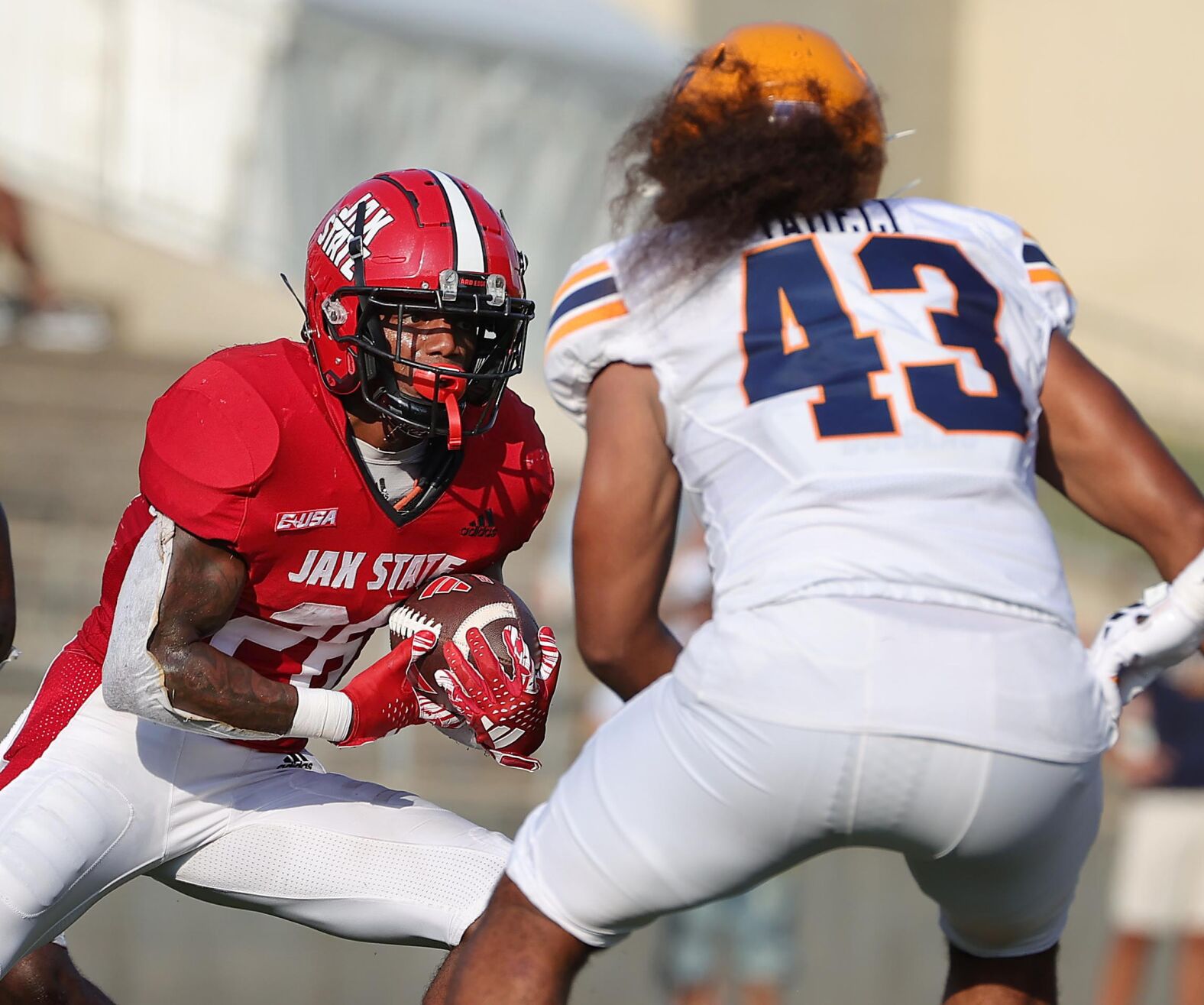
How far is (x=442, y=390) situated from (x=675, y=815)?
1.18m

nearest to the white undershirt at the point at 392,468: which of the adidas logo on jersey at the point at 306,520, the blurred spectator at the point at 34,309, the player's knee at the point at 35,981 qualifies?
the adidas logo on jersey at the point at 306,520

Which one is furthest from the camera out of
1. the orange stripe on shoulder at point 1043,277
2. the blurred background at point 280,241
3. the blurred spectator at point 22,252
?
the blurred spectator at point 22,252

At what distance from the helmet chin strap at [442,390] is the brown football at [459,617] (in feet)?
0.97

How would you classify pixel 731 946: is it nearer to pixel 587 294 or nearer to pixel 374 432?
pixel 374 432

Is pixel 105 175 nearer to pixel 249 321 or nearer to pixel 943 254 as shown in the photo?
pixel 249 321

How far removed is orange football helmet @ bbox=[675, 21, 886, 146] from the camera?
8.41ft

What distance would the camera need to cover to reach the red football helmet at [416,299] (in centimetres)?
317

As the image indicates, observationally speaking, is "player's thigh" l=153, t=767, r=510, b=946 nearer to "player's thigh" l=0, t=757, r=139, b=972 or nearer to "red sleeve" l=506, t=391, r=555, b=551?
"player's thigh" l=0, t=757, r=139, b=972

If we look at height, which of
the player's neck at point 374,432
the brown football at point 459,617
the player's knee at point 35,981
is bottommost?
the player's knee at point 35,981

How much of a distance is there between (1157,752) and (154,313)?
8914 mm

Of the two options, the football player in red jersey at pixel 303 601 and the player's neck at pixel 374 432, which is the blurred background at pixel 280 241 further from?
the player's neck at pixel 374 432

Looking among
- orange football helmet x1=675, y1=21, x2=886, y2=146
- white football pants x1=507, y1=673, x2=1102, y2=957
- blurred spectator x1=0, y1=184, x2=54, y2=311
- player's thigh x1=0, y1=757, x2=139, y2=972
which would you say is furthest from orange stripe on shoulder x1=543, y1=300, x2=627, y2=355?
blurred spectator x1=0, y1=184, x2=54, y2=311

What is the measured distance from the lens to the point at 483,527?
3371 mm

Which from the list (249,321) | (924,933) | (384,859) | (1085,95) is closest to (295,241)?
(249,321)
